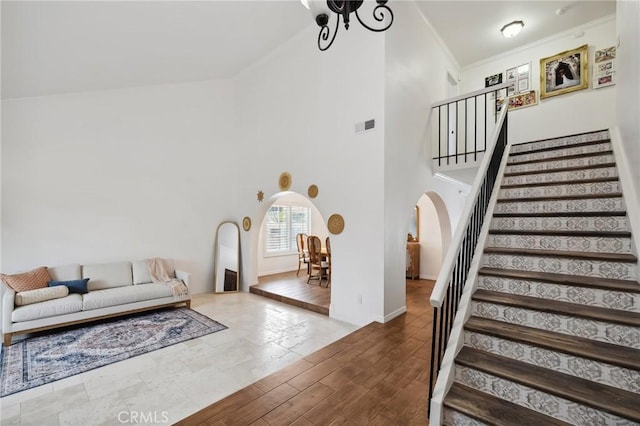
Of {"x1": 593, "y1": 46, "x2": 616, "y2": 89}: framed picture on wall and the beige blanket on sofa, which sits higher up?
{"x1": 593, "y1": 46, "x2": 616, "y2": 89}: framed picture on wall

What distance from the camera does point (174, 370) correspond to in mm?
2791

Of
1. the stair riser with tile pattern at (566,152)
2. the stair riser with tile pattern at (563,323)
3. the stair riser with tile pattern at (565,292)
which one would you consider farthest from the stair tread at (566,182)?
the stair riser with tile pattern at (563,323)

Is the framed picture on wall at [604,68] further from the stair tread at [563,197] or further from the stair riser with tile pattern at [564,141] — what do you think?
the stair tread at [563,197]

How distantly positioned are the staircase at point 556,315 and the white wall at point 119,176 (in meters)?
5.26

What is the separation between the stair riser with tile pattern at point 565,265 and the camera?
208 cm

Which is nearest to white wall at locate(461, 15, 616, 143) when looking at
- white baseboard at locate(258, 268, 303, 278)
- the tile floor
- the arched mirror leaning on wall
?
the tile floor

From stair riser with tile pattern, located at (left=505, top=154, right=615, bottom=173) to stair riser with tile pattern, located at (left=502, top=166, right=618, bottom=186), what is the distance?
0.38ft

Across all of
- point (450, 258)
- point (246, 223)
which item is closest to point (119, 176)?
point (246, 223)

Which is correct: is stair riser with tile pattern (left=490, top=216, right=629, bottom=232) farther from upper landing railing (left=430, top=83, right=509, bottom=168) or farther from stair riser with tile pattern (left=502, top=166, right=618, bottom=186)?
upper landing railing (left=430, top=83, right=509, bottom=168)

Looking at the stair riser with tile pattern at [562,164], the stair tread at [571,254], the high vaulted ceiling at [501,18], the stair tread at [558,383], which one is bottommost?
the stair tread at [558,383]

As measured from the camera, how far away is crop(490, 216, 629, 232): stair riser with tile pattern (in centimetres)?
241

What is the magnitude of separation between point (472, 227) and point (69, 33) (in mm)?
4923

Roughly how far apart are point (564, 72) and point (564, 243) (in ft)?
15.0

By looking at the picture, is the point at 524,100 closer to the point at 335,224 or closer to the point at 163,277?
the point at 335,224
